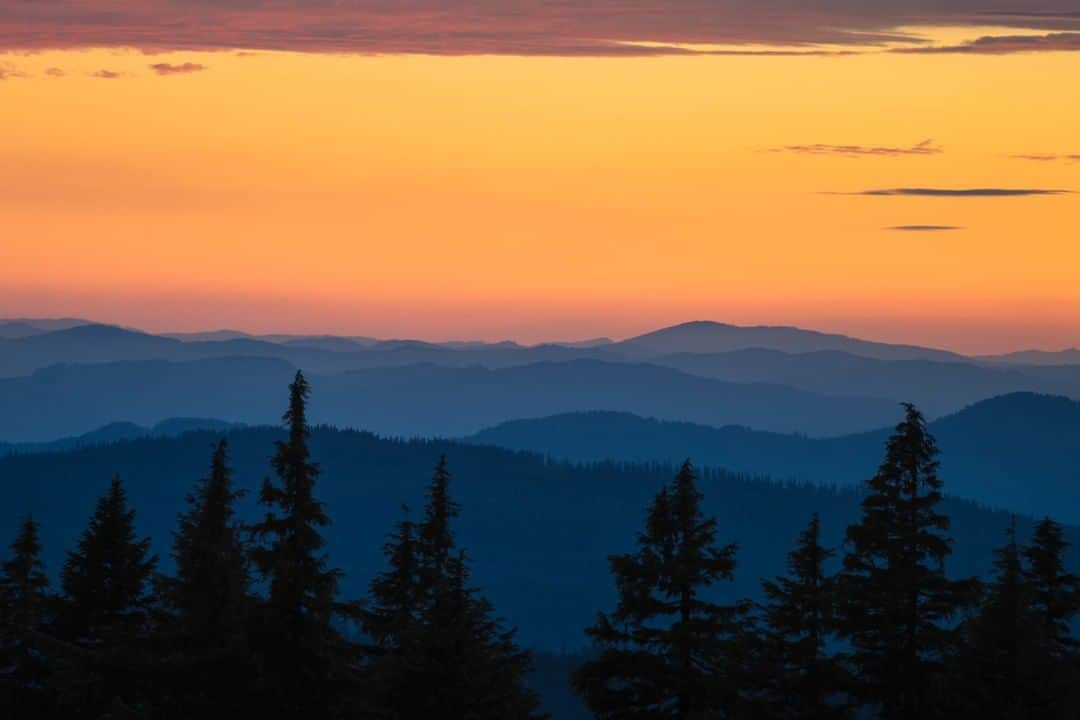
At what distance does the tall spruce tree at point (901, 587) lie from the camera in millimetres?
39312

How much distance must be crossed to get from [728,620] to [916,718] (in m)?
5.79

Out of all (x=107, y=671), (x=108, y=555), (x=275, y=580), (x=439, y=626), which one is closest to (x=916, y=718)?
(x=439, y=626)

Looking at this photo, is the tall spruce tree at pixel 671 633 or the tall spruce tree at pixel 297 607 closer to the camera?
the tall spruce tree at pixel 297 607

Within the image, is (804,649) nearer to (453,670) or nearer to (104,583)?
(453,670)

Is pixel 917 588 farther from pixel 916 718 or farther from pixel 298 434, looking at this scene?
pixel 298 434

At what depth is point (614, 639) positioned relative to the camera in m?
39.7

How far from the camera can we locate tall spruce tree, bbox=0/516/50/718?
4544 cm

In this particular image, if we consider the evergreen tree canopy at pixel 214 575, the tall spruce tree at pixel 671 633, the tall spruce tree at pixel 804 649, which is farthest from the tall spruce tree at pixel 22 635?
the tall spruce tree at pixel 804 649

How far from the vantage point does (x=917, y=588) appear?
3931 cm

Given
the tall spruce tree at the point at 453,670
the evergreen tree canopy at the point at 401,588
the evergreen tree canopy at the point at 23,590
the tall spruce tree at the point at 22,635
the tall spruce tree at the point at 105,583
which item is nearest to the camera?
the tall spruce tree at the point at 453,670

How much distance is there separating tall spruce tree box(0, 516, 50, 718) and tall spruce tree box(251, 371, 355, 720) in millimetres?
10491

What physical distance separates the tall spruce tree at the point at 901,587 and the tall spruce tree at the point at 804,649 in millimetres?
764

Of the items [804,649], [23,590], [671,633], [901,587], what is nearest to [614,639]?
[671,633]

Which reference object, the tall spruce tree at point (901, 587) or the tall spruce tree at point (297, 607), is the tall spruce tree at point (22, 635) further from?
the tall spruce tree at point (901, 587)
